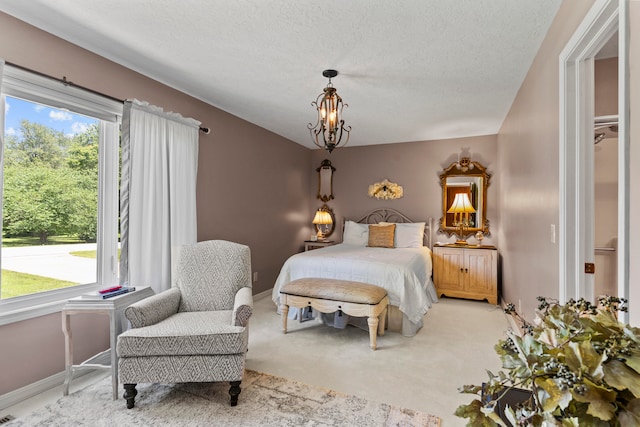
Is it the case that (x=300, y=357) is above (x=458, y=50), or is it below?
below

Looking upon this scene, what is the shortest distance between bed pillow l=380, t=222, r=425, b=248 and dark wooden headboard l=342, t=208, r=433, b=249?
0.75ft

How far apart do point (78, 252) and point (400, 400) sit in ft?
8.86

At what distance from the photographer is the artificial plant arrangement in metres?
0.49

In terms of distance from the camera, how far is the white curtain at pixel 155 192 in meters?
2.69

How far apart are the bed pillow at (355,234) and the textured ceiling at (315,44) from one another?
87.8 inches

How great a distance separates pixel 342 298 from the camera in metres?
3.01

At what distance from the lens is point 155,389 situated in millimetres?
2223

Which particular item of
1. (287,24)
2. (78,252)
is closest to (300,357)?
(78,252)

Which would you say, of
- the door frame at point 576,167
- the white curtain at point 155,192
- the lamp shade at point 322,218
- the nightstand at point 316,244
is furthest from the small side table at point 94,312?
the lamp shade at point 322,218

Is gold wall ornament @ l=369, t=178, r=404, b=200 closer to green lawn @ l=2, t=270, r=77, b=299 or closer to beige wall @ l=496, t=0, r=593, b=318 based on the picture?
A: beige wall @ l=496, t=0, r=593, b=318

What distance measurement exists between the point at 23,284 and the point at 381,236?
413cm

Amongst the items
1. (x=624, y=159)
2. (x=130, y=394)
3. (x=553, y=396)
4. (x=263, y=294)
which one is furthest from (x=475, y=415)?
(x=263, y=294)

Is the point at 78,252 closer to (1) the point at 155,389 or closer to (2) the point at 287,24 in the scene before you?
(1) the point at 155,389

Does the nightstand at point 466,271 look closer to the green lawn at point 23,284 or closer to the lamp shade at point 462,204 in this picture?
the lamp shade at point 462,204
